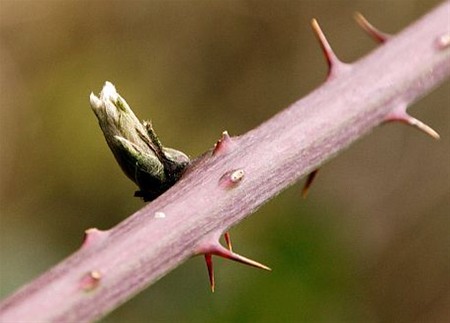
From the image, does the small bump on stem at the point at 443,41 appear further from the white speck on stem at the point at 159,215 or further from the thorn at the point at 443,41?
the white speck on stem at the point at 159,215

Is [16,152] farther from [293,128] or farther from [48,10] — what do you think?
[293,128]

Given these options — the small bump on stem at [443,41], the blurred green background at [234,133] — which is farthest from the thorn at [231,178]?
the blurred green background at [234,133]

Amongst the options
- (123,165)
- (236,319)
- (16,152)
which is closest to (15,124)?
(16,152)

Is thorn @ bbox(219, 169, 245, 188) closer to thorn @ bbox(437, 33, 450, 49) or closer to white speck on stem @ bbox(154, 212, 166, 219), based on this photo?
white speck on stem @ bbox(154, 212, 166, 219)

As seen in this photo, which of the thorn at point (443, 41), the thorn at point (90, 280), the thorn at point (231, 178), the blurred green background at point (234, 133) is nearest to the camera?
the thorn at point (90, 280)

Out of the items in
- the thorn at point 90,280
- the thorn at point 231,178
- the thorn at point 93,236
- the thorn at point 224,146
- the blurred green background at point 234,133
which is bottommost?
the thorn at point 90,280

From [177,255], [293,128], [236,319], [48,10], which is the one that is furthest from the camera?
[48,10]
